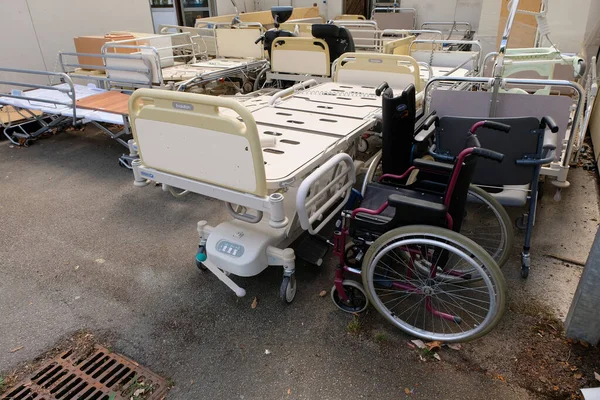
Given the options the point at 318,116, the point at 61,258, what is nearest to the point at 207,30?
the point at 318,116

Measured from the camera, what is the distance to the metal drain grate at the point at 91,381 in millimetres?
1897

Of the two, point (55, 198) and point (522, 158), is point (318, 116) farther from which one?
point (55, 198)

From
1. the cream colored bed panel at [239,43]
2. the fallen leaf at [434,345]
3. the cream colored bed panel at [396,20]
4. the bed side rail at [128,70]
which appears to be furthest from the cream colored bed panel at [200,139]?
the cream colored bed panel at [396,20]

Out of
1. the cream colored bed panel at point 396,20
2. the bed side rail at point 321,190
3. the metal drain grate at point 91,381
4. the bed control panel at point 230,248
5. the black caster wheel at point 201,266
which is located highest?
the cream colored bed panel at point 396,20

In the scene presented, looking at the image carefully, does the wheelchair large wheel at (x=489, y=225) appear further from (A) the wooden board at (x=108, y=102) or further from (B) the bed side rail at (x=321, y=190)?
(A) the wooden board at (x=108, y=102)

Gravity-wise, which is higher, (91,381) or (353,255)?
(353,255)

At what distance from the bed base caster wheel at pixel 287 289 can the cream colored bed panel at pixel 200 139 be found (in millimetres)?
621

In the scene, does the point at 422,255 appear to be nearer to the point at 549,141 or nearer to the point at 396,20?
the point at 549,141

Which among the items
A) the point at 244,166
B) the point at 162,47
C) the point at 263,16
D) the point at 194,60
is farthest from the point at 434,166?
the point at 263,16

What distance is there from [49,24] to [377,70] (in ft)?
16.3

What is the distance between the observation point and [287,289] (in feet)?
7.65

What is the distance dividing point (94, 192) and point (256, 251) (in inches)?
92.9

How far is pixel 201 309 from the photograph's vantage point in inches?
94.2

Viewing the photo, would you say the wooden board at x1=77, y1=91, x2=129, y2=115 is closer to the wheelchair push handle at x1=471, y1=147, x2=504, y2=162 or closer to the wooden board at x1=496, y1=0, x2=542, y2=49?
the wheelchair push handle at x1=471, y1=147, x2=504, y2=162
